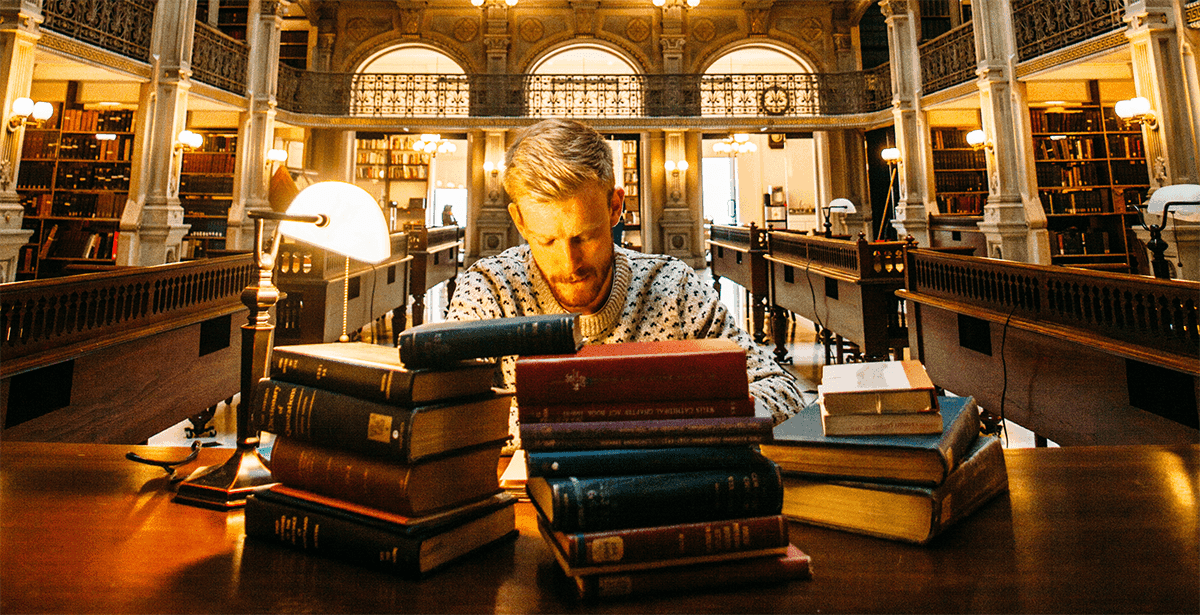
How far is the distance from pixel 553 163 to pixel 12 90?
7880mm

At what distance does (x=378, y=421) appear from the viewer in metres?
0.66

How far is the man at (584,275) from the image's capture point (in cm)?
107

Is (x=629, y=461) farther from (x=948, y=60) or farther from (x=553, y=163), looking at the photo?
(x=948, y=60)

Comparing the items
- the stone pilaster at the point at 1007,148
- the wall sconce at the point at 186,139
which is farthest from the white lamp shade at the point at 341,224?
the stone pilaster at the point at 1007,148

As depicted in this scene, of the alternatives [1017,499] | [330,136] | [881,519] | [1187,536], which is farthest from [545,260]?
[330,136]

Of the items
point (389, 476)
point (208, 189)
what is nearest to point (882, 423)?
point (389, 476)

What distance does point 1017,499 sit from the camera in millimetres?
896

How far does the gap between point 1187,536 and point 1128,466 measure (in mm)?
336

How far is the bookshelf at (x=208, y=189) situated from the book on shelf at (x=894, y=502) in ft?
40.7

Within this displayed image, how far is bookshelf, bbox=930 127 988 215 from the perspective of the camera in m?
11.0

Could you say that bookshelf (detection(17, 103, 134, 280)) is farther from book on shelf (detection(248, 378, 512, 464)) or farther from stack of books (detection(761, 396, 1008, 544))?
stack of books (detection(761, 396, 1008, 544))

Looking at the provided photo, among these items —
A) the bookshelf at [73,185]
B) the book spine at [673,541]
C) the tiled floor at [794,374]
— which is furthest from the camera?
the bookshelf at [73,185]

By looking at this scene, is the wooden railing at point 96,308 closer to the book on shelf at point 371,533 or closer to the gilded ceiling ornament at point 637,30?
the book on shelf at point 371,533

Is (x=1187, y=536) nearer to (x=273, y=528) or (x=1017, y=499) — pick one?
(x=1017, y=499)
